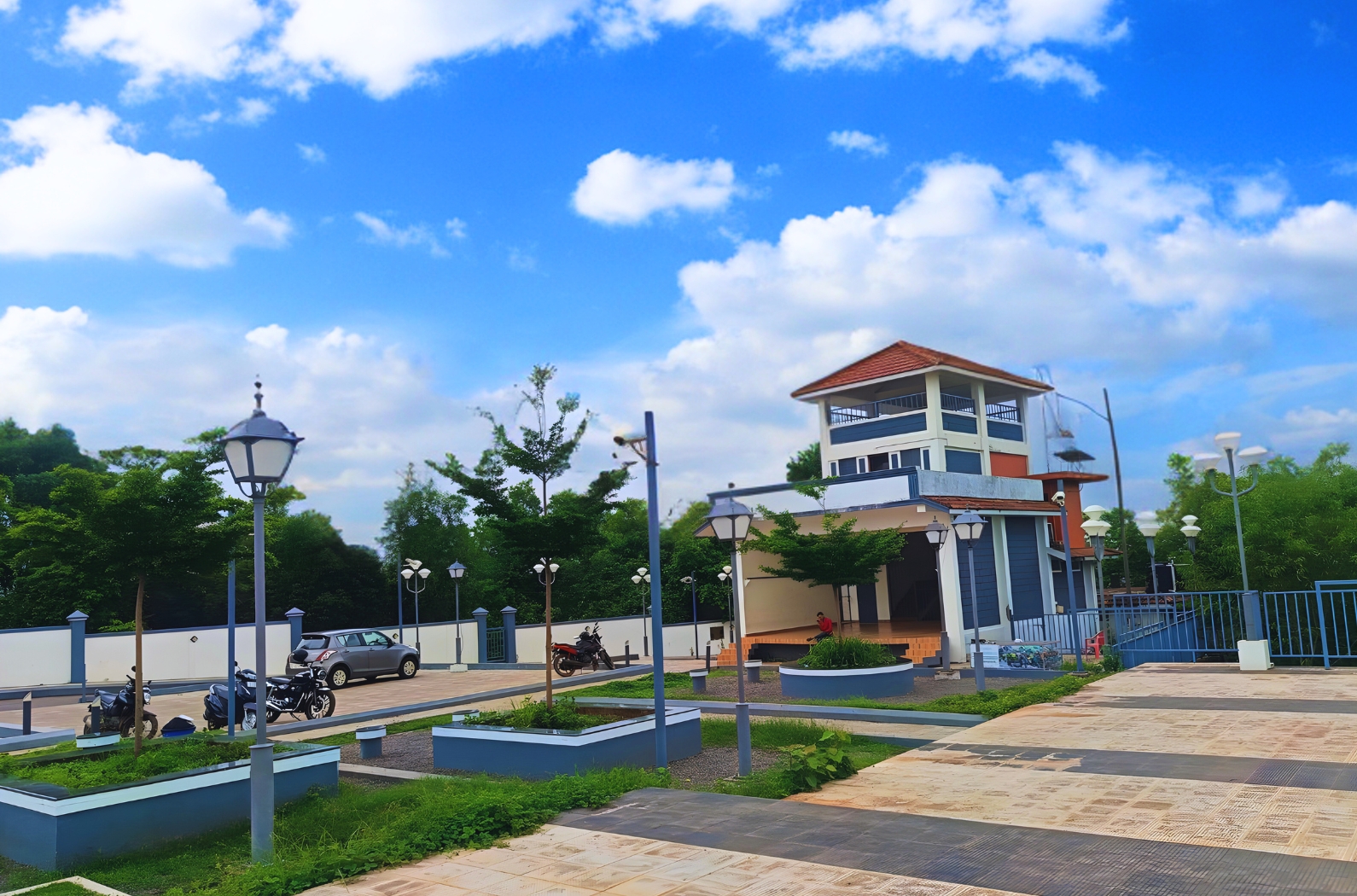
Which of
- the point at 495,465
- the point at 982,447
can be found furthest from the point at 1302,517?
the point at 495,465

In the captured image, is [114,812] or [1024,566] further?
[1024,566]

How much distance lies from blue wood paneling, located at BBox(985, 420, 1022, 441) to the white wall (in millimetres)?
26822

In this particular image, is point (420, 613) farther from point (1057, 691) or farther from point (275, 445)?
point (275, 445)

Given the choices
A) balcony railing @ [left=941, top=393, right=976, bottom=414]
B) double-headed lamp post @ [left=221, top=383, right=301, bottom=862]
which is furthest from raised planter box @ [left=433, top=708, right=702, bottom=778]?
balcony railing @ [left=941, top=393, right=976, bottom=414]

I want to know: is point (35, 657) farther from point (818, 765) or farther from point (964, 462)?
point (964, 462)

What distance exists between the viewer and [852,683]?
15.4 meters

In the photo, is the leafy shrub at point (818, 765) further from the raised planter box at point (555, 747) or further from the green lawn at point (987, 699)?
the green lawn at point (987, 699)

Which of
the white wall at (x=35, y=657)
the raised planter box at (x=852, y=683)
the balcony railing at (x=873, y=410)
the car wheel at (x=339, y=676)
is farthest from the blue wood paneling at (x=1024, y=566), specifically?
the white wall at (x=35, y=657)

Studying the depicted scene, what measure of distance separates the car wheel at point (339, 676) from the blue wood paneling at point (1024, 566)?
17568mm

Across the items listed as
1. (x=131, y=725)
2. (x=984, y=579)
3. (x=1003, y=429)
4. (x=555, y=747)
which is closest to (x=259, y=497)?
(x=555, y=747)

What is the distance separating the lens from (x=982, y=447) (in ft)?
91.5

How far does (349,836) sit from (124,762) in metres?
2.60

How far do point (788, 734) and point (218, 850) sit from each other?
6481mm

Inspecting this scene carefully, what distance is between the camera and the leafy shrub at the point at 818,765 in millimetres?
8188
